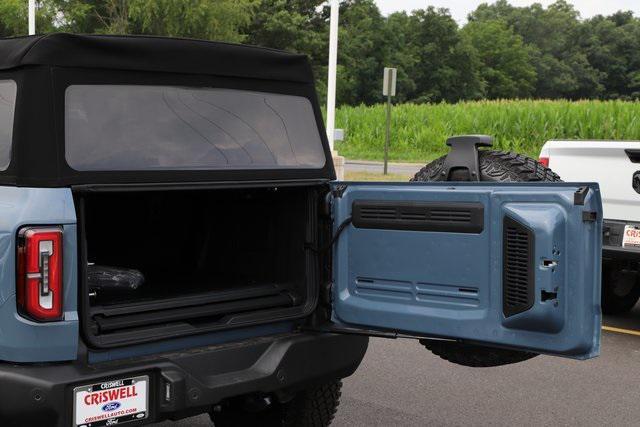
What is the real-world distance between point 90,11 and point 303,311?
1274 inches

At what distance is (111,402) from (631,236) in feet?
15.8

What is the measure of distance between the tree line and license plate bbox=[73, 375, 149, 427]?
88.6 feet

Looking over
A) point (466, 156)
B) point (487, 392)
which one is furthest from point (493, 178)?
point (487, 392)

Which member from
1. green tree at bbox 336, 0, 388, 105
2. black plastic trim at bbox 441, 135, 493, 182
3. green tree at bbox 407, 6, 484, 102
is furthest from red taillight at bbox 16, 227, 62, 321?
green tree at bbox 407, 6, 484, 102

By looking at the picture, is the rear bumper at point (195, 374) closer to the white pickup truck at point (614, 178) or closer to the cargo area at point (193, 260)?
the cargo area at point (193, 260)

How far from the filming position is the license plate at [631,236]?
6836 millimetres

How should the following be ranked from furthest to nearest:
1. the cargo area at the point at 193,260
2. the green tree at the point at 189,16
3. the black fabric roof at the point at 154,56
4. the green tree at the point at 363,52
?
the green tree at the point at 363,52 < the green tree at the point at 189,16 < the cargo area at the point at 193,260 < the black fabric roof at the point at 154,56

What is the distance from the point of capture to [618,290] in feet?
26.0

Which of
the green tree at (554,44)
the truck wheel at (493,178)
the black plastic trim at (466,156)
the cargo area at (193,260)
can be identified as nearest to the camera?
the cargo area at (193,260)

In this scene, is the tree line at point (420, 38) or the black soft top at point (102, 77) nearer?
the black soft top at point (102, 77)

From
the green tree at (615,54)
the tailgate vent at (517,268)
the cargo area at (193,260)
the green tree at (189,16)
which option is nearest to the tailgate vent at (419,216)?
the tailgate vent at (517,268)

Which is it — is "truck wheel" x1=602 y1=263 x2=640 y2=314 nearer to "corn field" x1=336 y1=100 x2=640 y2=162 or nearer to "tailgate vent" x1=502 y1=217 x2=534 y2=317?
"tailgate vent" x1=502 y1=217 x2=534 y2=317

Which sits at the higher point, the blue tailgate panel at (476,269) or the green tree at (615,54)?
the green tree at (615,54)

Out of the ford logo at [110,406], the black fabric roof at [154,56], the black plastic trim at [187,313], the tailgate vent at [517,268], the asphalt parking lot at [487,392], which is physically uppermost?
the black fabric roof at [154,56]
